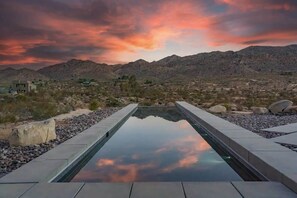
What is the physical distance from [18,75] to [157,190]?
370 feet

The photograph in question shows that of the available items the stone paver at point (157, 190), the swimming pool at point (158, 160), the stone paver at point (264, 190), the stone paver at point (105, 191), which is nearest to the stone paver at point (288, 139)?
the swimming pool at point (158, 160)

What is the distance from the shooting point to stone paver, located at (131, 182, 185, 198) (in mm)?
4366

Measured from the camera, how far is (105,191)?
4539mm

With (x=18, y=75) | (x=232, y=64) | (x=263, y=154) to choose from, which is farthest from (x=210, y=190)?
(x=18, y=75)

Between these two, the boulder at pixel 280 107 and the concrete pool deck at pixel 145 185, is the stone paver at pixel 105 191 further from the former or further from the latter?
the boulder at pixel 280 107

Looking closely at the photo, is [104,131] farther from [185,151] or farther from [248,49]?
[248,49]

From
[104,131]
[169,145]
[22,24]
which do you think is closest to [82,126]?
[104,131]

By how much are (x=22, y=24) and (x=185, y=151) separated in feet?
53.8

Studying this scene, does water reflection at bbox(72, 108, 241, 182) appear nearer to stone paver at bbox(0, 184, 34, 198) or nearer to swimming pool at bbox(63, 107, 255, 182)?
swimming pool at bbox(63, 107, 255, 182)

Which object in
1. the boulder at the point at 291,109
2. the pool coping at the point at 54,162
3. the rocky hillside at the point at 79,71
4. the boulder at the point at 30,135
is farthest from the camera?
the rocky hillside at the point at 79,71

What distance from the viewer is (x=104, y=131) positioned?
32.2ft

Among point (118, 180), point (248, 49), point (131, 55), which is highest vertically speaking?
point (248, 49)

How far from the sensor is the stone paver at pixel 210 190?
14.3 feet

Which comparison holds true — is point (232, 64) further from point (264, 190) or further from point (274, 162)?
point (264, 190)
